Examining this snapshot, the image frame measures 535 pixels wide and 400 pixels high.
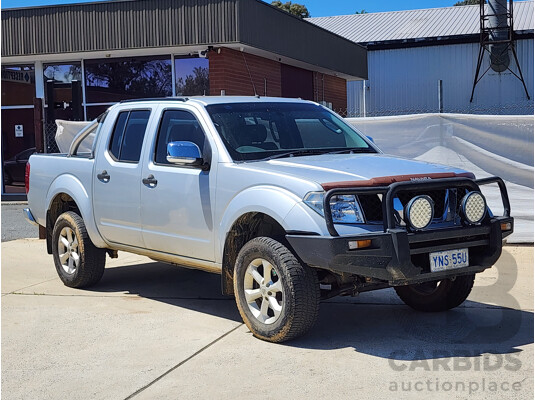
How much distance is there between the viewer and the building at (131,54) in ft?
53.3

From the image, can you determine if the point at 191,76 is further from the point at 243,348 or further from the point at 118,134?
the point at 243,348

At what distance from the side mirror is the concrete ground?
1377mm

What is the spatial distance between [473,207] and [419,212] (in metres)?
0.53

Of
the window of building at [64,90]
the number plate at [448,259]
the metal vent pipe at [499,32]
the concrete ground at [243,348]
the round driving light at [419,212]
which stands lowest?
the concrete ground at [243,348]

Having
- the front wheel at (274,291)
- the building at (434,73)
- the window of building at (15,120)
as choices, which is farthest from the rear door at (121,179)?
the building at (434,73)

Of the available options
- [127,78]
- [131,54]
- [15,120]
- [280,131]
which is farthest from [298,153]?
[15,120]

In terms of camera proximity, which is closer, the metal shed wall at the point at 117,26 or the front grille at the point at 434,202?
the front grille at the point at 434,202

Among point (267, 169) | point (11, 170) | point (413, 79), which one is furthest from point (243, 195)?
point (413, 79)

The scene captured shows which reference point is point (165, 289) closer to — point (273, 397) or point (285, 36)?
point (273, 397)

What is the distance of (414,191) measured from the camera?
561 centimetres

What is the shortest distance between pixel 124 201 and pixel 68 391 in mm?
2630

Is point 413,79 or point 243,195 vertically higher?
point 413,79

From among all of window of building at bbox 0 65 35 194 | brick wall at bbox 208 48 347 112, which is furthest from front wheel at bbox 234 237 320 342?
window of building at bbox 0 65 35 194

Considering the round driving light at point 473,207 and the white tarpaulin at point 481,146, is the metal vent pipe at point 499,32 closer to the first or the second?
the white tarpaulin at point 481,146
